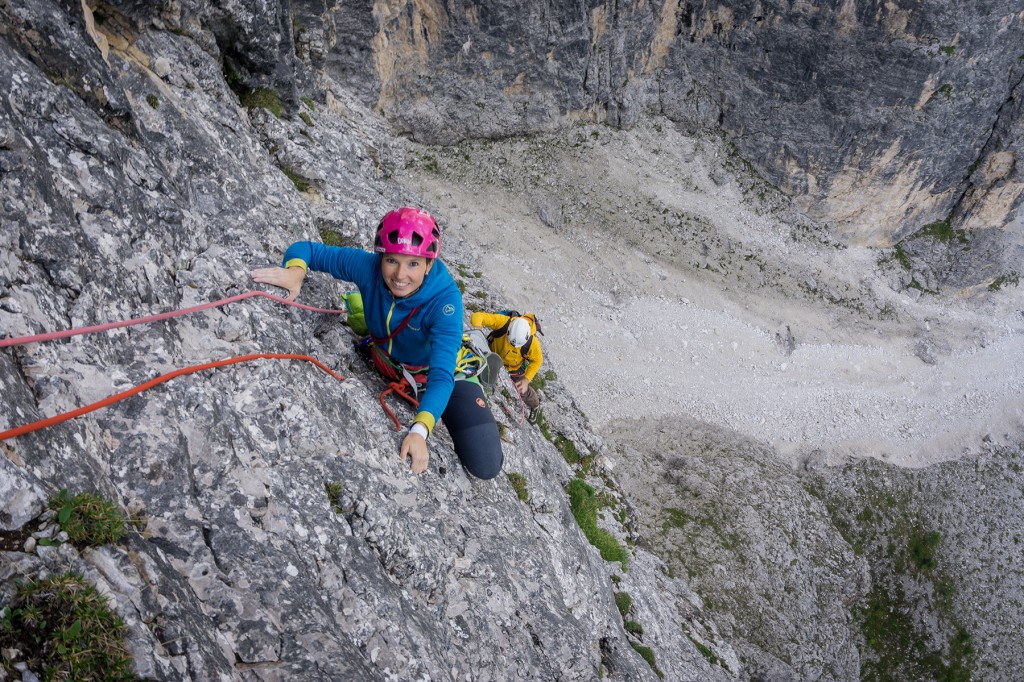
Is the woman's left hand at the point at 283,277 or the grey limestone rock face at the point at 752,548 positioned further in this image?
the grey limestone rock face at the point at 752,548

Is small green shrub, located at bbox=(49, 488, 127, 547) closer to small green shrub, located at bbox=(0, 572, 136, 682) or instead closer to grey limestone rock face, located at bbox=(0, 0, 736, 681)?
grey limestone rock face, located at bbox=(0, 0, 736, 681)

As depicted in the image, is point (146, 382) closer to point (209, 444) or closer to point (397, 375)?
point (209, 444)

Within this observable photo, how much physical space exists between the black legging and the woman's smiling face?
2.10 m

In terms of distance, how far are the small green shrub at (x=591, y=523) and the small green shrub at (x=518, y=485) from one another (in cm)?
335

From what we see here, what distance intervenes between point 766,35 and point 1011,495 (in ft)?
102

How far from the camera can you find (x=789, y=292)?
119 feet

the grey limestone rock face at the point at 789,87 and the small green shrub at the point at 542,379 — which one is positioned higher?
the grey limestone rock face at the point at 789,87

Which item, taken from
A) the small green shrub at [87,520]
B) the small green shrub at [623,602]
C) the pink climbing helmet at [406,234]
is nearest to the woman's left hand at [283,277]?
the pink climbing helmet at [406,234]

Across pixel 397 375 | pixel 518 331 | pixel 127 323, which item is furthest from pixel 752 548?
pixel 127 323

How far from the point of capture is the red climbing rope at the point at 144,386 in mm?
3961

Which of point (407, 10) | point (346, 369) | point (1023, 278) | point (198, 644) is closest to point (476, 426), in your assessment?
point (346, 369)

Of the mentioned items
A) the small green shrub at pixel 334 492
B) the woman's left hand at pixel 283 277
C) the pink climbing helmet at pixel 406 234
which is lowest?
the small green shrub at pixel 334 492

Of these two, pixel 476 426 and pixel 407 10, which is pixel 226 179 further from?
pixel 407 10

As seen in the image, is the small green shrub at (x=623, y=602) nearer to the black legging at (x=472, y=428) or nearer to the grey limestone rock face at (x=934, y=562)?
the black legging at (x=472, y=428)
